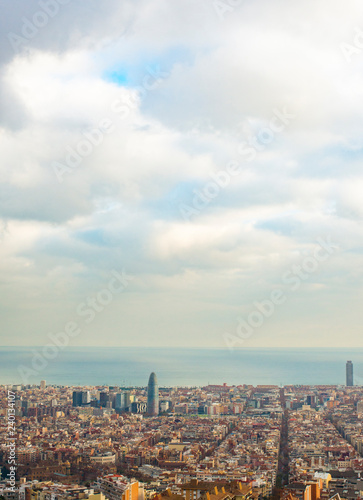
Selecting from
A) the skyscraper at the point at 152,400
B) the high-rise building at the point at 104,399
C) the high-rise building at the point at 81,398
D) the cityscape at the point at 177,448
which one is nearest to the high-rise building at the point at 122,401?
the cityscape at the point at 177,448

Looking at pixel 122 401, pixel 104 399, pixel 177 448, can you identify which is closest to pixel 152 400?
pixel 122 401

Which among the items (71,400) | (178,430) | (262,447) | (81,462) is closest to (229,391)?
(71,400)

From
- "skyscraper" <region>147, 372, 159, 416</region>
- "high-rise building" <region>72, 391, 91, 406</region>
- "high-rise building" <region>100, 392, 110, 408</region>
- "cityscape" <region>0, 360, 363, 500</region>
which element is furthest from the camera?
"high-rise building" <region>100, 392, 110, 408</region>

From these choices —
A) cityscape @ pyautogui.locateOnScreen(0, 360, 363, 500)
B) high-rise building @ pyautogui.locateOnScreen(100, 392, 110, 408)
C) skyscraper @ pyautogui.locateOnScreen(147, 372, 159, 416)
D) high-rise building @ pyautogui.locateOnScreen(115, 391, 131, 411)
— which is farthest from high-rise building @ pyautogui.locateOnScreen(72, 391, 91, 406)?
skyscraper @ pyautogui.locateOnScreen(147, 372, 159, 416)

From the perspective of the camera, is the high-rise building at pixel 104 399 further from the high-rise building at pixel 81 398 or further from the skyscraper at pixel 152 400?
the skyscraper at pixel 152 400

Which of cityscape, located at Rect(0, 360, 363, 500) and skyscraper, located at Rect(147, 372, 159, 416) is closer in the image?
cityscape, located at Rect(0, 360, 363, 500)

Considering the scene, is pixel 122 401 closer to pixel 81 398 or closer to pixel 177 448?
pixel 81 398

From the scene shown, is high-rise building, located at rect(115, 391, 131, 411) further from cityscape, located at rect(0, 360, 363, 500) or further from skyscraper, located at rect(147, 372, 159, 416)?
skyscraper, located at rect(147, 372, 159, 416)

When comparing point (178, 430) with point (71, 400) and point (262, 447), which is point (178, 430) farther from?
point (71, 400)
